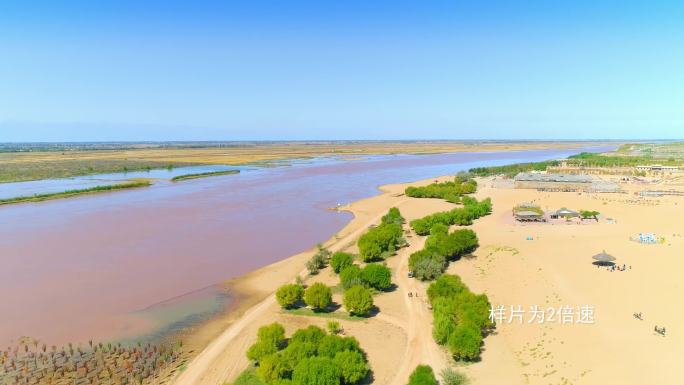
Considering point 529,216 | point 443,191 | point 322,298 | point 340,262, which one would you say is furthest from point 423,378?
point 443,191

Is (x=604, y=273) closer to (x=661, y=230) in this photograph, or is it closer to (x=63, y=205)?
(x=661, y=230)

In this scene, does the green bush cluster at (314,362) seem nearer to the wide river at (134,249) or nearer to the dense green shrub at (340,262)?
the wide river at (134,249)

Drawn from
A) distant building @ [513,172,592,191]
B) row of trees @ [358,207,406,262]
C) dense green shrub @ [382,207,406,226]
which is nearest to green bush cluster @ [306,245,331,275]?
row of trees @ [358,207,406,262]

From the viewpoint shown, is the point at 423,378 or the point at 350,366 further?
the point at 350,366

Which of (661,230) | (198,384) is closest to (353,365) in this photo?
(198,384)

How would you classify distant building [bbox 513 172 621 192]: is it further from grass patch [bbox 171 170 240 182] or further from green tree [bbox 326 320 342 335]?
grass patch [bbox 171 170 240 182]

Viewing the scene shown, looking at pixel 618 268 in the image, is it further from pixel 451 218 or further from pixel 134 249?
pixel 134 249

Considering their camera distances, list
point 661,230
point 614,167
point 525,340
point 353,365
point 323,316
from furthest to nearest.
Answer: point 614,167
point 661,230
point 323,316
point 525,340
point 353,365
